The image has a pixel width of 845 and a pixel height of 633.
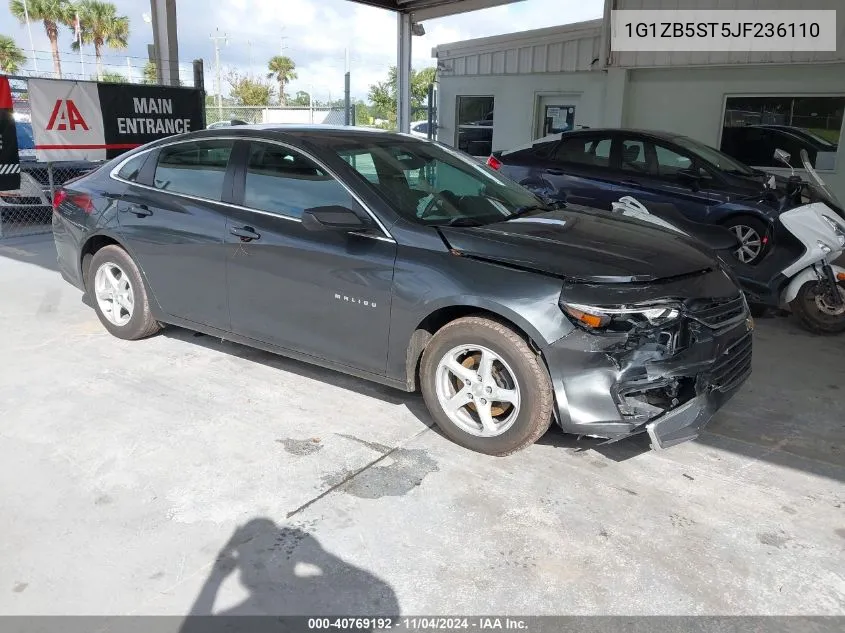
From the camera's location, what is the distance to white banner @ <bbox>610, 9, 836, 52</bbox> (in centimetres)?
942

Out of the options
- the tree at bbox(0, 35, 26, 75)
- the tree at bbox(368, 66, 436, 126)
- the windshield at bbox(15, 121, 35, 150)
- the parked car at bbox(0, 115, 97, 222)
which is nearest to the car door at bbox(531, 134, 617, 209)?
the parked car at bbox(0, 115, 97, 222)

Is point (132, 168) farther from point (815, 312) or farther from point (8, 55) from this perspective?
point (8, 55)

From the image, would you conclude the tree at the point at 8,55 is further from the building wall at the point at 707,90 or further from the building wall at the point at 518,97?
the building wall at the point at 707,90

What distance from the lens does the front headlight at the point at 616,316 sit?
10.0ft

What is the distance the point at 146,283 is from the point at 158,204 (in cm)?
57

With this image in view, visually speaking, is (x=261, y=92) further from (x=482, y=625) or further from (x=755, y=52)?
(x=482, y=625)

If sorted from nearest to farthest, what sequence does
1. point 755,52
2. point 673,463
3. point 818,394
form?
point 673,463, point 818,394, point 755,52

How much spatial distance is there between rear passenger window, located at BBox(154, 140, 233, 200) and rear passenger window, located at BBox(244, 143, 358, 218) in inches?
10.2

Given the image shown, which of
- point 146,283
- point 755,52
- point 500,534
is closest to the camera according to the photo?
point 500,534

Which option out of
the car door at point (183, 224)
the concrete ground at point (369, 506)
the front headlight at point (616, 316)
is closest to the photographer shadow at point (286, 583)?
the concrete ground at point (369, 506)

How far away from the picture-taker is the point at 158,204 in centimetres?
458

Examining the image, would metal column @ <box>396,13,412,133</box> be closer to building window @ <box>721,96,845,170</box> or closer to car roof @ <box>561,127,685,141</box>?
car roof @ <box>561,127,685,141</box>

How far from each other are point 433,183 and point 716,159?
496 centimetres

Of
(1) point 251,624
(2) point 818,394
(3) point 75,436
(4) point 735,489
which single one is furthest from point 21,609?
(2) point 818,394
